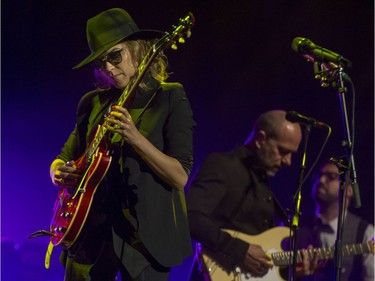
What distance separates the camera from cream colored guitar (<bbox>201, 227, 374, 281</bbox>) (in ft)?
13.9

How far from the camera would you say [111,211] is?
2574 millimetres

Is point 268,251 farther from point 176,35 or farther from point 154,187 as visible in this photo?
point 176,35

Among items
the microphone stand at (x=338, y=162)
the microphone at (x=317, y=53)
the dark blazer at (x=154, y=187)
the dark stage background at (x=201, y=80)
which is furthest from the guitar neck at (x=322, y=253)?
the dark blazer at (x=154, y=187)

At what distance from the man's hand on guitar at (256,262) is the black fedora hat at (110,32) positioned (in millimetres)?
1990

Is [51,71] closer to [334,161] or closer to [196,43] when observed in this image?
[196,43]

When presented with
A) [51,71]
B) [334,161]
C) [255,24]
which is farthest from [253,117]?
[334,161]

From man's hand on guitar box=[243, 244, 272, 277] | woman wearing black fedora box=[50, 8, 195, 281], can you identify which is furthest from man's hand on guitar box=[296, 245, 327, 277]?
woman wearing black fedora box=[50, 8, 195, 281]

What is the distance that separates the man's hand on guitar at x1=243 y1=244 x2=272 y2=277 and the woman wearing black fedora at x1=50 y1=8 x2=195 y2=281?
5.65 ft

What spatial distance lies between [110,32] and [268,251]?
87.8 inches

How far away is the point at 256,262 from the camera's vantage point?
14.1 ft

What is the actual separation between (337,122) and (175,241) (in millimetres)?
3544

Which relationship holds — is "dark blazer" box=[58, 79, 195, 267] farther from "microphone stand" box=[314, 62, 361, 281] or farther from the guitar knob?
"microphone stand" box=[314, 62, 361, 281]

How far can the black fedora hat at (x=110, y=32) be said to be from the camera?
2.73m

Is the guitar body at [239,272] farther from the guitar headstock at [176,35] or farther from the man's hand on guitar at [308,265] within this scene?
the guitar headstock at [176,35]
